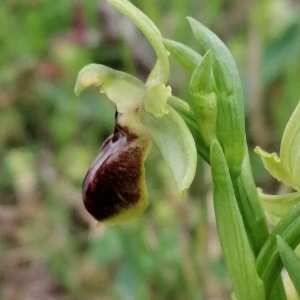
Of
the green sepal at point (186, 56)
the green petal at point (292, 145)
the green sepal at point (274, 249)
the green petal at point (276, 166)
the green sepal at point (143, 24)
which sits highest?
the green sepal at point (143, 24)

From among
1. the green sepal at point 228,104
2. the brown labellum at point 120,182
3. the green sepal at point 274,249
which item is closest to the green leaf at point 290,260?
the green sepal at point 274,249

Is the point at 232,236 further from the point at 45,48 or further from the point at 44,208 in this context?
Result: the point at 45,48

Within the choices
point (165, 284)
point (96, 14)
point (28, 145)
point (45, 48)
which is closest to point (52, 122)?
point (28, 145)

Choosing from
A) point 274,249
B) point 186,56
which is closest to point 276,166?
point 274,249

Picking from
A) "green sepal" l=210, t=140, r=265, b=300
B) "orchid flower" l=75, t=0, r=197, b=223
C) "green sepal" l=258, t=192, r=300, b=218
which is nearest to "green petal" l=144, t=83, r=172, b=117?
"orchid flower" l=75, t=0, r=197, b=223

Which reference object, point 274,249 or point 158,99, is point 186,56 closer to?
point 158,99

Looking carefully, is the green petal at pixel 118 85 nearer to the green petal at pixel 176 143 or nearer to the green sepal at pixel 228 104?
the green petal at pixel 176 143
